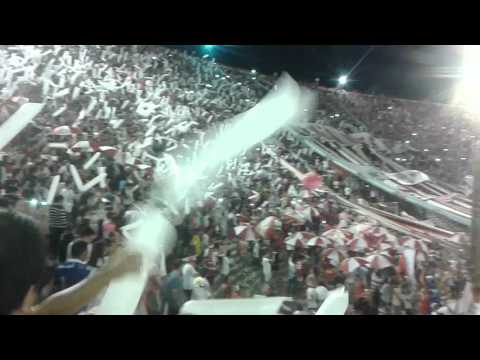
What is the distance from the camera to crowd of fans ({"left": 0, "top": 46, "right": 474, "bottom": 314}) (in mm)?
3309

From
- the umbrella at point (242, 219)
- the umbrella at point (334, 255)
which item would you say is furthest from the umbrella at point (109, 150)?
the umbrella at point (334, 255)

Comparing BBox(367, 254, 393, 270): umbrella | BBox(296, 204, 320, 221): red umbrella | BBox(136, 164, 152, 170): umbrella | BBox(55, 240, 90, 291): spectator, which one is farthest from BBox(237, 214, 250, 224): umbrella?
BBox(55, 240, 90, 291): spectator

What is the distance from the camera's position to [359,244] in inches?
134

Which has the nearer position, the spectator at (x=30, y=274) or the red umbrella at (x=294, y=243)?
the spectator at (x=30, y=274)

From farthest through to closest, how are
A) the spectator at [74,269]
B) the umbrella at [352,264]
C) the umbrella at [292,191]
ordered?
the umbrella at [292,191]
the umbrella at [352,264]
the spectator at [74,269]

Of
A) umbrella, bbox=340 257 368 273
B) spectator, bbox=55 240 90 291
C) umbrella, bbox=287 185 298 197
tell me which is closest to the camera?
spectator, bbox=55 240 90 291

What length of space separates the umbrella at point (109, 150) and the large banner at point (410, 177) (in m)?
1.93

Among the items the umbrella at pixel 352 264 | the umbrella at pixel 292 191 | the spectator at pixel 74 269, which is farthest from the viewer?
the umbrella at pixel 292 191

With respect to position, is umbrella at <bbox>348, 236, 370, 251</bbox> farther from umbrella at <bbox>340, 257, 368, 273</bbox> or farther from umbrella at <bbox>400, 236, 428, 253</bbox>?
umbrella at <bbox>400, 236, 428, 253</bbox>

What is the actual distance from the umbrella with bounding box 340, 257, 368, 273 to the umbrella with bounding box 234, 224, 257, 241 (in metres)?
0.62

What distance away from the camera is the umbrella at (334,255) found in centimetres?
336

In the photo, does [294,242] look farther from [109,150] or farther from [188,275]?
[109,150]

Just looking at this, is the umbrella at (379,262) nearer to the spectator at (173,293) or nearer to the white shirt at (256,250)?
the white shirt at (256,250)
